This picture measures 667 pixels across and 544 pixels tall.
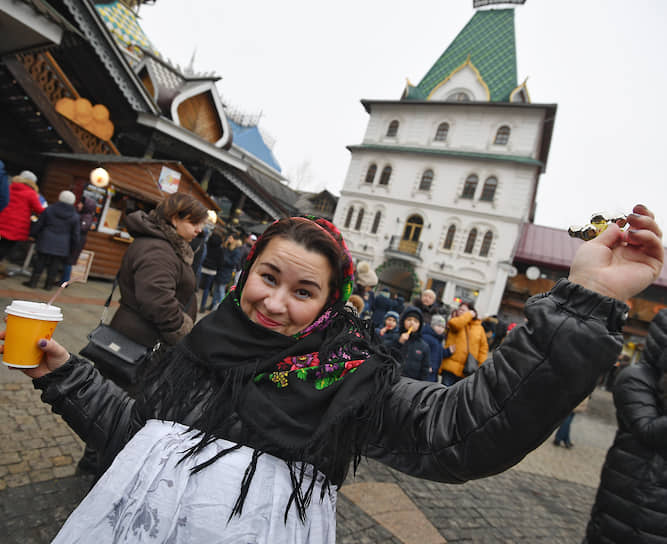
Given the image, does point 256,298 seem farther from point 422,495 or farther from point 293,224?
point 422,495

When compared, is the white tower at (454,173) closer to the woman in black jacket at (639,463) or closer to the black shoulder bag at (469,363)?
the black shoulder bag at (469,363)

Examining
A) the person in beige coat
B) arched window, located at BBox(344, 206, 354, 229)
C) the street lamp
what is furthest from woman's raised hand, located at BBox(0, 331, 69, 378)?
arched window, located at BBox(344, 206, 354, 229)

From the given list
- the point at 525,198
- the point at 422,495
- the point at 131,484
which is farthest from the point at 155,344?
the point at 525,198

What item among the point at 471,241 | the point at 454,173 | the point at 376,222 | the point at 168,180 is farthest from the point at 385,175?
the point at 168,180

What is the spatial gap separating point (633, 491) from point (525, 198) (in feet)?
74.9

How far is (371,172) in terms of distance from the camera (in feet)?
89.1

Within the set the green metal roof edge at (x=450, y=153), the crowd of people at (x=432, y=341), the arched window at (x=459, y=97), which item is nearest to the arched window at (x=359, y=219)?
the green metal roof edge at (x=450, y=153)

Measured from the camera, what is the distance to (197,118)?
14133 mm

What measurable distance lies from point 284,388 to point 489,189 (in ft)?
81.2

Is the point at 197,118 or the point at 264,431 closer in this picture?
the point at 264,431

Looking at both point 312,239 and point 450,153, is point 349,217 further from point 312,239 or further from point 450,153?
point 312,239

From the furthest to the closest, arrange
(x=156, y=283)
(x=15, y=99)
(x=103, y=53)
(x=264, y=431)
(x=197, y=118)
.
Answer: (x=197, y=118) → (x=103, y=53) → (x=15, y=99) → (x=156, y=283) → (x=264, y=431)

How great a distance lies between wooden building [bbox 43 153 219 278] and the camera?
895cm

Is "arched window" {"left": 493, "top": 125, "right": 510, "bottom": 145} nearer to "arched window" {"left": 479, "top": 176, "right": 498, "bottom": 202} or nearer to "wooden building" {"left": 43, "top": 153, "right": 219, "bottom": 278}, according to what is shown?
"arched window" {"left": 479, "top": 176, "right": 498, "bottom": 202}
